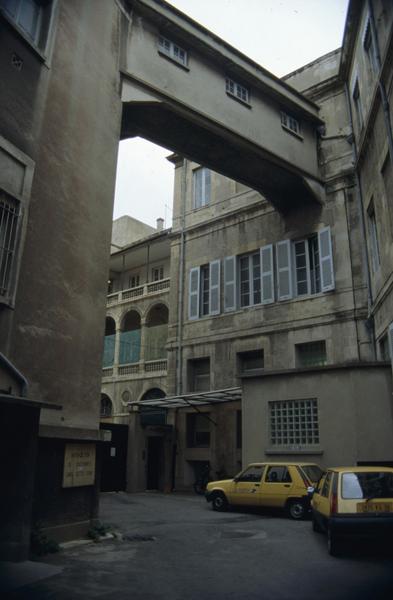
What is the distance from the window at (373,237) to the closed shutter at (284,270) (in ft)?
12.4

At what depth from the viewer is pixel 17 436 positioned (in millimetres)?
7891

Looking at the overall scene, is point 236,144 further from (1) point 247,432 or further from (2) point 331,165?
(1) point 247,432

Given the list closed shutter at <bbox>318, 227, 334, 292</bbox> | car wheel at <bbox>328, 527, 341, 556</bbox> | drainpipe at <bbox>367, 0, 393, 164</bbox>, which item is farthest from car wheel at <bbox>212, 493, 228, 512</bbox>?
drainpipe at <bbox>367, 0, 393, 164</bbox>

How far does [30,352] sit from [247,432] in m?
8.98

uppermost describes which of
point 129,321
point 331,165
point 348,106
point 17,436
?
point 348,106

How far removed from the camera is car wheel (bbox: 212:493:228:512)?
45.1ft

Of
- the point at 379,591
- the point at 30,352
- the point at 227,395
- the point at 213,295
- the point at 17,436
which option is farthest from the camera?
the point at 213,295

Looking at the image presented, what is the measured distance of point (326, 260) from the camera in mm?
18500

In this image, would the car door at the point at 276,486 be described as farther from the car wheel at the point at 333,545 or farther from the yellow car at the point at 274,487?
the car wheel at the point at 333,545

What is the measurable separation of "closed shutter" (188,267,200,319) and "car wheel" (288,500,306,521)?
36.8 feet

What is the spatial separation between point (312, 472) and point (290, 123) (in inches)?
536

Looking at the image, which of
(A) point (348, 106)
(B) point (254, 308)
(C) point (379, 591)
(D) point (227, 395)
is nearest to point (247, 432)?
(D) point (227, 395)

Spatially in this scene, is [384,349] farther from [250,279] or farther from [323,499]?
[323,499]

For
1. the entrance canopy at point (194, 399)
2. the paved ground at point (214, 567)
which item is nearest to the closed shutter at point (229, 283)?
the entrance canopy at point (194, 399)
